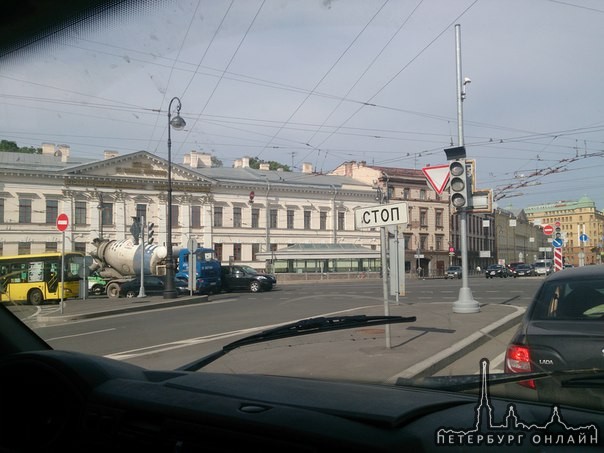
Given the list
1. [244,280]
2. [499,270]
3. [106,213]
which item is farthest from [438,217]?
[106,213]

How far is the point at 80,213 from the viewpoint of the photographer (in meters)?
8.03

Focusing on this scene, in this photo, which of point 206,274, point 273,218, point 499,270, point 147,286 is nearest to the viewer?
point 273,218

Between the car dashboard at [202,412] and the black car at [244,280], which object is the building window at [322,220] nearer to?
the black car at [244,280]

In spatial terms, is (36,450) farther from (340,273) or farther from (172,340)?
(340,273)

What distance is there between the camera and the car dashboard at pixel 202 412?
1642 mm

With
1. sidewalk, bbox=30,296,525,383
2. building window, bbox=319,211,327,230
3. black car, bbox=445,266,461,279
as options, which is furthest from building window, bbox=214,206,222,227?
black car, bbox=445,266,461,279

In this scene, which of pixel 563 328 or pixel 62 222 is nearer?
pixel 563 328

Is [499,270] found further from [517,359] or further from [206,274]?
[517,359]

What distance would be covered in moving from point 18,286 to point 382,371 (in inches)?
120

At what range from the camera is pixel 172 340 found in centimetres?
916

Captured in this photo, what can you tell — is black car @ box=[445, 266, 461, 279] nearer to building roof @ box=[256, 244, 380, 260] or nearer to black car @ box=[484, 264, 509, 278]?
building roof @ box=[256, 244, 380, 260]

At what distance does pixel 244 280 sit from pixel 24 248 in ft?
88.9

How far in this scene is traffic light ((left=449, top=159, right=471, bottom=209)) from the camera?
12.6 metres

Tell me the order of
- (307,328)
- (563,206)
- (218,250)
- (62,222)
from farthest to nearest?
(218,250) < (563,206) < (62,222) < (307,328)
